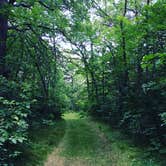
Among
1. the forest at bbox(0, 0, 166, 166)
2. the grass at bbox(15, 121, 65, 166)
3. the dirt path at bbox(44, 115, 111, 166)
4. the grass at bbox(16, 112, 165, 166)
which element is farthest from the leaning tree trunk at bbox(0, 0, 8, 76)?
the dirt path at bbox(44, 115, 111, 166)

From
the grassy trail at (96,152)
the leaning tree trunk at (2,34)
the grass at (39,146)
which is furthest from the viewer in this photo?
the leaning tree trunk at (2,34)

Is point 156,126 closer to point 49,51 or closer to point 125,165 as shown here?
point 125,165

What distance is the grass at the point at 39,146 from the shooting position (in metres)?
8.11

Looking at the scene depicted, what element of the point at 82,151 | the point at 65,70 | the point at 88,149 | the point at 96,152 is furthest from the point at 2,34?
the point at 96,152

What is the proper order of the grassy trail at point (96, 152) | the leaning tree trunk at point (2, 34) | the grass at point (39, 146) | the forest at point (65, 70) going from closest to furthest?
the forest at point (65, 70) → the grass at point (39, 146) → the grassy trail at point (96, 152) → the leaning tree trunk at point (2, 34)

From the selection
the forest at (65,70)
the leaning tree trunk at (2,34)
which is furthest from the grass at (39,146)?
the leaning tree trunk at (2,34)

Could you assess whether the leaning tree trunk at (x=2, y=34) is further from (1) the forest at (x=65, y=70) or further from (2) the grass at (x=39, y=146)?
(2) the grass at (x=39, y=146)

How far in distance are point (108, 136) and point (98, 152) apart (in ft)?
8.92

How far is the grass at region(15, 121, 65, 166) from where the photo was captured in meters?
8.11

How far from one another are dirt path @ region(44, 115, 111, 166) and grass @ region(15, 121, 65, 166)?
0.87 feet

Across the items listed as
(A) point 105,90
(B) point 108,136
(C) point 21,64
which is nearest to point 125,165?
(B) point 108,136

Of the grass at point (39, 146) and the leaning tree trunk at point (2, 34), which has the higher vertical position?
the leaning tree trunk at point (2, 34)

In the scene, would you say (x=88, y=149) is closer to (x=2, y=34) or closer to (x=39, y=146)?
(x=39, y=146)

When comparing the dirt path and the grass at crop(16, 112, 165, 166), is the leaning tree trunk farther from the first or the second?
the dirt path
